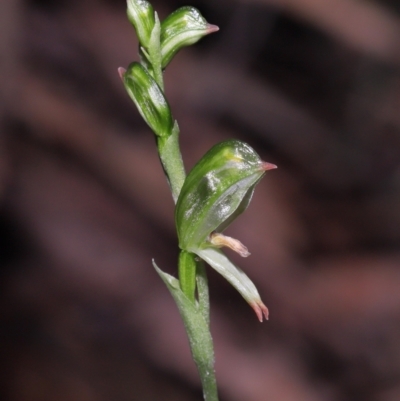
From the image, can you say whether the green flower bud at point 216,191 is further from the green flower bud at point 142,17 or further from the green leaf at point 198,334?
the green flower bud at point 142,17

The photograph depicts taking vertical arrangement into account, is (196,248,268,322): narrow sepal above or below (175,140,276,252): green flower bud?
below

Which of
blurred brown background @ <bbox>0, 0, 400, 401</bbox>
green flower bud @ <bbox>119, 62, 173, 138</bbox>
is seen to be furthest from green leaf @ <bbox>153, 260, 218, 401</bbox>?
blurred brown background @ <bbox>0, 0, 400, 401</bbox>

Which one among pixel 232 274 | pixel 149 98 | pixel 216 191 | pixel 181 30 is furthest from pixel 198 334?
pixel 181 30

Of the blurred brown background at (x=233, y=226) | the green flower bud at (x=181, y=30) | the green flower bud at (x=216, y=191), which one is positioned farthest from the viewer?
the blurred brown background at (x=233, y=226)

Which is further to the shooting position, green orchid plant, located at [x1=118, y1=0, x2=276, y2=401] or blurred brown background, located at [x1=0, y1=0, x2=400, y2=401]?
blurred brown background, located at [x1=0, y1=0, x2=400, y2=401]

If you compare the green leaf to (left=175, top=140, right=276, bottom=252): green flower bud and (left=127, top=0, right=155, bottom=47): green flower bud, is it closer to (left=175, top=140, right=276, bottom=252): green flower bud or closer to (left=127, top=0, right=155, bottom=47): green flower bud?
(left=175, top=140, right=276, bottom=252): green flower bud

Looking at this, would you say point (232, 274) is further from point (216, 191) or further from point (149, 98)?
point (149, 98)

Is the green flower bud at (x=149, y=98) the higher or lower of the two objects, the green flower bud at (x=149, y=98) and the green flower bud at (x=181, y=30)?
the lower

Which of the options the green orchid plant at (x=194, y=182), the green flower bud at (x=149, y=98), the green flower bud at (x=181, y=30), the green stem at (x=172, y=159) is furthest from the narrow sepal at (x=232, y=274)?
the green flower bud at (x=181, y=30)

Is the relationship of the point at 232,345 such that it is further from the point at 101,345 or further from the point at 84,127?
the point at 84,127
